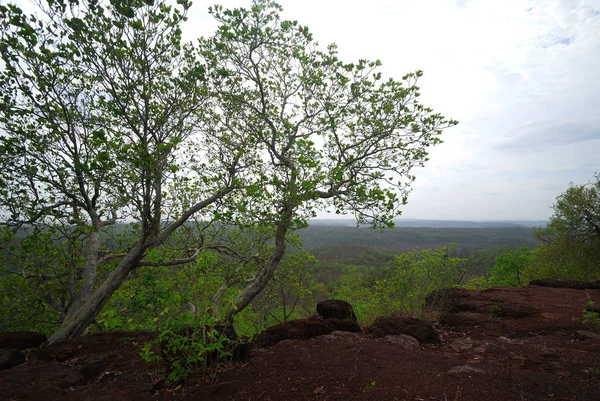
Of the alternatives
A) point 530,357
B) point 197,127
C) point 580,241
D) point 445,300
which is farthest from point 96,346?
point 580,241

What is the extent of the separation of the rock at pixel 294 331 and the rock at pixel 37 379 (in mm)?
3129

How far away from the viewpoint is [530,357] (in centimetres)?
491

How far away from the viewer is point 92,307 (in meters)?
6.85

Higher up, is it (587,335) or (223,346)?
(223,346)

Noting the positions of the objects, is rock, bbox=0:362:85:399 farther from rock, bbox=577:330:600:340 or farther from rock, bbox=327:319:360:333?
rock, bbox=577:330:600:340

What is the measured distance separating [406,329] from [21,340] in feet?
28.6

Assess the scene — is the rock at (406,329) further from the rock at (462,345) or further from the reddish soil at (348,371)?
the rock at (462,345)

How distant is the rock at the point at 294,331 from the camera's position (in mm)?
5821

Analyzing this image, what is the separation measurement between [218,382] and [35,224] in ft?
21.9

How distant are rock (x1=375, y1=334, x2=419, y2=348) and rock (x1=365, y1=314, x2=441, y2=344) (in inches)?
9.0

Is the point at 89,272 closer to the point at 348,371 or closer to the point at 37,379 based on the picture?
the point at 37,379

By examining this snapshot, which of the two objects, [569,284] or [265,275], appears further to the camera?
[569,284]

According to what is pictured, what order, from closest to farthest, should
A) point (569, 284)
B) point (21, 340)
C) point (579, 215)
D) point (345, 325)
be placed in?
point (21, 340) < point (345, 325) < point (569, 284) < point (579, 215)

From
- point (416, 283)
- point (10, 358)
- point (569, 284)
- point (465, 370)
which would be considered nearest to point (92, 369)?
point (10, 358)
